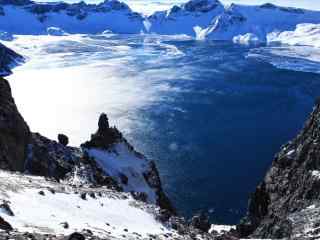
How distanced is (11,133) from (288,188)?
28.4 m

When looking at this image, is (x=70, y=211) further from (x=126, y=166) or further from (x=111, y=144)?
(x=111, y=144)

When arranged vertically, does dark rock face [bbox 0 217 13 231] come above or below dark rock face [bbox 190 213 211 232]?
above

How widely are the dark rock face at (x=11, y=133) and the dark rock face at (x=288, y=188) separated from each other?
905 inches

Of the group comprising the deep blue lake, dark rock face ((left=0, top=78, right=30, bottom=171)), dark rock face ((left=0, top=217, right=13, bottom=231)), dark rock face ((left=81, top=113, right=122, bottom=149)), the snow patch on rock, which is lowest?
the deep blue lake

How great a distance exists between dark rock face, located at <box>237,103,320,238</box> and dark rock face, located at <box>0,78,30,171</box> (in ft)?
75.4

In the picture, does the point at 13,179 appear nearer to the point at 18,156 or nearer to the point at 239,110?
the point at 18,156

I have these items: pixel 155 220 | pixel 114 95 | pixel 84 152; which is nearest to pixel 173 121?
pixel 114 95

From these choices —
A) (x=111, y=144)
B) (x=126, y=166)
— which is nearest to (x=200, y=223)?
(x=126, y=166)

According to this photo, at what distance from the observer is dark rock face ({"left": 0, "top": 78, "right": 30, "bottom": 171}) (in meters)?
43.2

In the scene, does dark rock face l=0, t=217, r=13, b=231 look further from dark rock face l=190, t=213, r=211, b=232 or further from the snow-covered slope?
dark rock face l=190, t=213, r=211, b=232

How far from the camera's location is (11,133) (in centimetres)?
4647

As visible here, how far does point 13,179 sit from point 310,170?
2784 centimetres

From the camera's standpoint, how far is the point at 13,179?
2842 centimetres

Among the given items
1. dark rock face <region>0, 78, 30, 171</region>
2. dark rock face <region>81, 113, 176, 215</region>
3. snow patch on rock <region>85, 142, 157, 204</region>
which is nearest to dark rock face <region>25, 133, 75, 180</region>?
dark rock face <region>0, 78, 30, 171</region>
